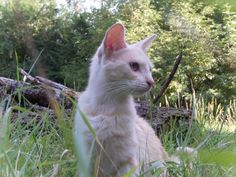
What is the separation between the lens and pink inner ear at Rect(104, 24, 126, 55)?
1.92 m

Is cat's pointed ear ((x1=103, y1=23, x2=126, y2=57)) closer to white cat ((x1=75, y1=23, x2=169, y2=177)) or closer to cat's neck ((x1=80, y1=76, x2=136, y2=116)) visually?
white cat ((x1=75, y1=23, x2=169, y2=177))

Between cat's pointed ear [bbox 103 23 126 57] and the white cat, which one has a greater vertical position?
cat's pointed ear [bbox 103 23 126 57]

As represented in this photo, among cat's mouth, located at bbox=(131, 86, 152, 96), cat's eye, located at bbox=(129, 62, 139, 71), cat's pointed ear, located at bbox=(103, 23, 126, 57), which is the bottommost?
cat's mouth, located at bbox=(131, 86, 152, 96)

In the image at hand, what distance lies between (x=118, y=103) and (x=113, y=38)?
1.03ft

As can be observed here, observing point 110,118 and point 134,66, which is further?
point 134,66

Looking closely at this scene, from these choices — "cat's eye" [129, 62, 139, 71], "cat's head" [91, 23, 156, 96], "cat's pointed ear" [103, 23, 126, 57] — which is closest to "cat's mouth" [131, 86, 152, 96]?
"cat's head" [91, 23, 156, 96]

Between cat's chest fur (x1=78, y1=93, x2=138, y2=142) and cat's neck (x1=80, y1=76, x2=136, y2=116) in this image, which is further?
cat's neck (x1=80, y1=76, x2=136, y2=116)

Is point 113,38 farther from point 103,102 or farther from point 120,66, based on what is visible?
point 103,102

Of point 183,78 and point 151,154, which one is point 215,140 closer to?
point 151,154

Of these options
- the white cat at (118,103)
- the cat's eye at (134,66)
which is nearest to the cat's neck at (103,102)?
the white cat at (118,103)

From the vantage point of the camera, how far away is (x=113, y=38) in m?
1.93

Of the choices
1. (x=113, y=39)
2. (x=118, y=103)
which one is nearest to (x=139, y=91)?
(x=118, y=103)

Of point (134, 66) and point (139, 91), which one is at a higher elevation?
point (134, 66)

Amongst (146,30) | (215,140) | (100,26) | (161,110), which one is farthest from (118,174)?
(100,26)
